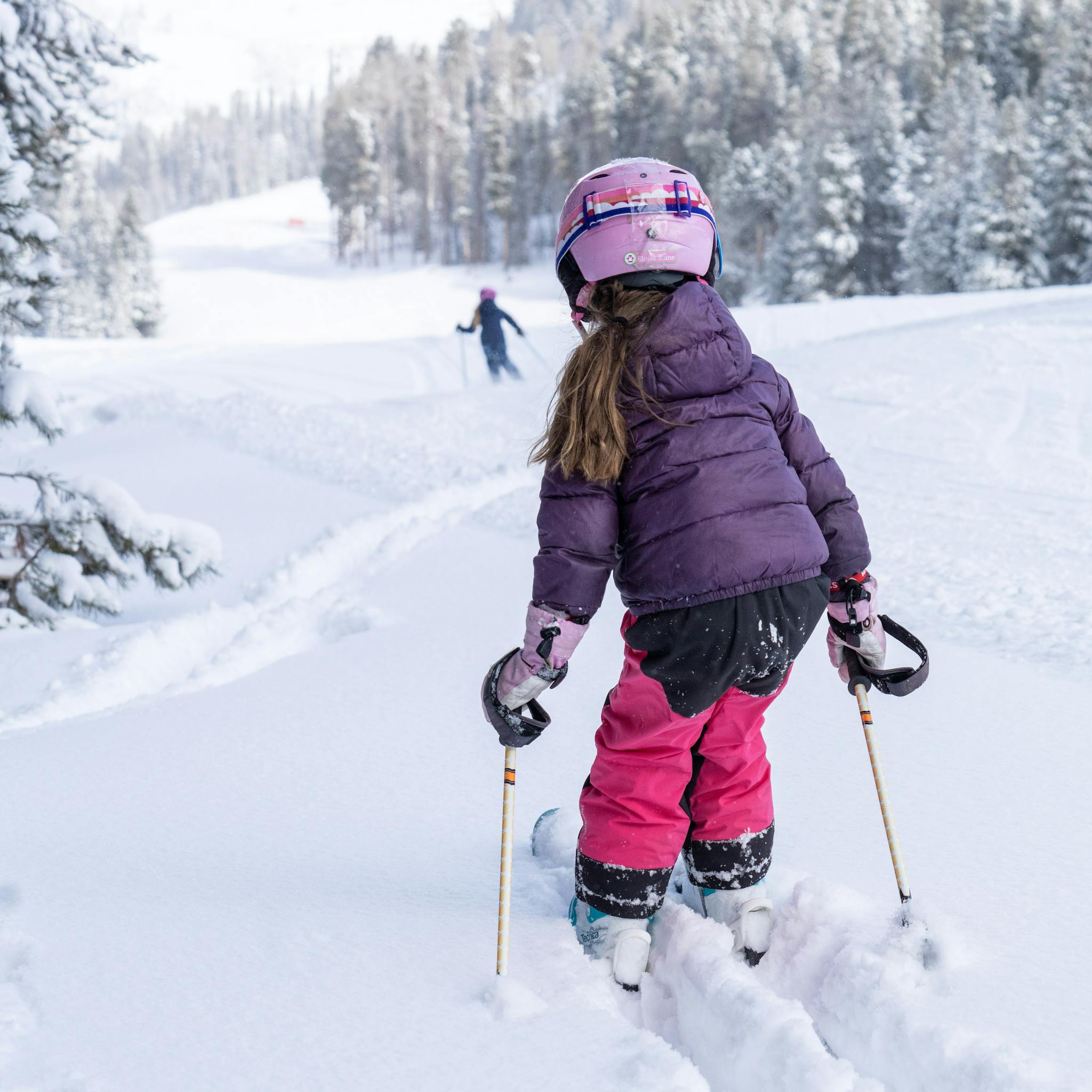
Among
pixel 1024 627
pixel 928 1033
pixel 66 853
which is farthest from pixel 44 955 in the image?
pixel 1024 627

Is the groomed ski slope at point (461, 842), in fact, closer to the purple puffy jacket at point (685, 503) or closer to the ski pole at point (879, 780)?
the ski pole at point (879, 780)

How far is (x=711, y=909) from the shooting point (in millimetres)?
A: 2193

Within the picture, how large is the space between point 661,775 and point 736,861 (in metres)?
0.28

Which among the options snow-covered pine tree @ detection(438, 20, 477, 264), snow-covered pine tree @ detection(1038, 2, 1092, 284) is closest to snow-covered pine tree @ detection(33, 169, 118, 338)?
snow-covered pine tree @ detection(438, 20, 477, 264)

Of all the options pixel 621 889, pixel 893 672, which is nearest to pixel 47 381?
pixel 621 889

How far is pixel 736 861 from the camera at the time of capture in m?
2.16

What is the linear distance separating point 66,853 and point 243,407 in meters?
10.9

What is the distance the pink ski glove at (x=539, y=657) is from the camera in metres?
1.95

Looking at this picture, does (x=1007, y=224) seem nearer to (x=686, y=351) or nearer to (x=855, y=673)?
(x=855, y=673)

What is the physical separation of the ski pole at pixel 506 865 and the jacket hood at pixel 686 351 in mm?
828

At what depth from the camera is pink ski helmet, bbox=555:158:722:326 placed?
2.03 metres

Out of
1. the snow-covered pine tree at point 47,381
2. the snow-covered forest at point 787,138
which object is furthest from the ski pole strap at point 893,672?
the snow-covered forest at point 787,138

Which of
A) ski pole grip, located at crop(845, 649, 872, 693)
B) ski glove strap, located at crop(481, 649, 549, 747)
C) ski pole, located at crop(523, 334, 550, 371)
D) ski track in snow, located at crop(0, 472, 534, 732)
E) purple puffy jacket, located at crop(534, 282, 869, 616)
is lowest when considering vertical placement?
ski pole, located at crop(523, 334, 550, 371)

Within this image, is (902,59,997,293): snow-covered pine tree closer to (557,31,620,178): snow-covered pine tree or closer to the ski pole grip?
(557,31,620,178): snow-covered pine tree
